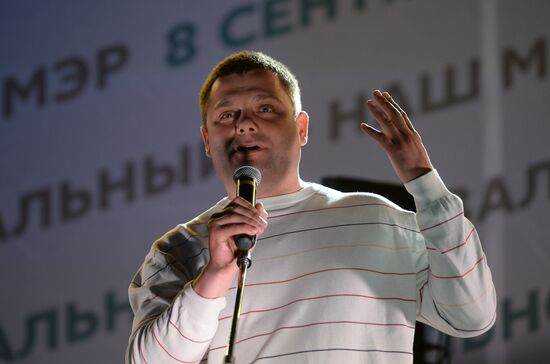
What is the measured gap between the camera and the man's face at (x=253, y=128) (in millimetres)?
1795

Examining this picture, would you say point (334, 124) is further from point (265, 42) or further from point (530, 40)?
point (530, 40)

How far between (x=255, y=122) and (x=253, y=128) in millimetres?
19

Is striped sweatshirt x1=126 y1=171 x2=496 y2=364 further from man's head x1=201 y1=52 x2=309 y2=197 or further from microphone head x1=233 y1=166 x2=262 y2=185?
microphone head x1=233 y1=166 x2=262 y2=185

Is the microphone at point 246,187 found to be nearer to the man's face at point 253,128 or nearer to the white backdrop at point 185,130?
the man's face at point 253,128

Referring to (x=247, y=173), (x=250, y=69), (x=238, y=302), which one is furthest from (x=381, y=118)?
(x=238, y=302)

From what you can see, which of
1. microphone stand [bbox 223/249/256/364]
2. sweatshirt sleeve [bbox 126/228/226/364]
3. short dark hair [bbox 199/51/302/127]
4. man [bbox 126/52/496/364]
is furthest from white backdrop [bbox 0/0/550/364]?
microphone stand [bbox 223/249/256/364]

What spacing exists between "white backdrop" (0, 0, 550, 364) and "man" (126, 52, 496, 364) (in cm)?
196

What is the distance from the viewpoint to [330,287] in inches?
65.8

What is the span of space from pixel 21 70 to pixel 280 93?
2391 mm

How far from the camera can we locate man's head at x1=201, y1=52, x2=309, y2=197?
5.90 feet

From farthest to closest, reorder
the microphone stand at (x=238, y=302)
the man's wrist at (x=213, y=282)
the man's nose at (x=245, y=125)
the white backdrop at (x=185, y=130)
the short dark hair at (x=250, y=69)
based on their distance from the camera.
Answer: the white backdrop at (x=185, y=130), the short dark hair at (x=250, y=69), the man's nose at (x=245, y=125), the man's wrist at (x=213, y=282), the microphone stand at (x=238, y=302)

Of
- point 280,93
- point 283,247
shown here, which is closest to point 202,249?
point 283,247

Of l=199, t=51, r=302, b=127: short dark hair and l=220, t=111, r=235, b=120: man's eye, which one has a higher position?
l=199, t=51, r=302, b=127: short dark hair

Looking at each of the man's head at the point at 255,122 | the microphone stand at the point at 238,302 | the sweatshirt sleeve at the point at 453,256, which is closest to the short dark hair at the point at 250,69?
the man's head at the point at 255,122
